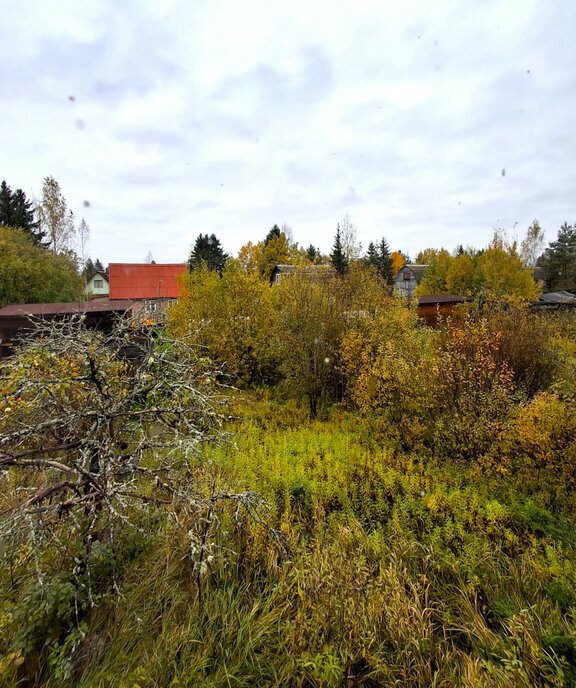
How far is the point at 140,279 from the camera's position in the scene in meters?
25.9

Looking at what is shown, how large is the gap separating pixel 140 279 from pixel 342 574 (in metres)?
26.9

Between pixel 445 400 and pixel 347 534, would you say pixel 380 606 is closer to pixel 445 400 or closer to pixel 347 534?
pixel 347 534

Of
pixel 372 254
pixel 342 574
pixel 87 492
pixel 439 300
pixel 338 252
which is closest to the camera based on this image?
pixel 87 492

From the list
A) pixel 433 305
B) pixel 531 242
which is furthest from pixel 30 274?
pixel 531 242

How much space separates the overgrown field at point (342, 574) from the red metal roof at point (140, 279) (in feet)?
73.8

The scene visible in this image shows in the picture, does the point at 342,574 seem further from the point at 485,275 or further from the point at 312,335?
the point at 485,275

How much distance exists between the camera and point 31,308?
14531mm

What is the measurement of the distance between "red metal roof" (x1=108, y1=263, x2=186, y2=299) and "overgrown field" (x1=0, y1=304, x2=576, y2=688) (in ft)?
73.8

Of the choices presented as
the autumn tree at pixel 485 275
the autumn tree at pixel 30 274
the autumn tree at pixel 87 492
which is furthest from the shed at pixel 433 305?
the autumn tree at pixel 30 274

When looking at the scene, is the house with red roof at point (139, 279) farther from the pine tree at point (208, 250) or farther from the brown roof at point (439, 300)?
the brown roof at point (439, 300)

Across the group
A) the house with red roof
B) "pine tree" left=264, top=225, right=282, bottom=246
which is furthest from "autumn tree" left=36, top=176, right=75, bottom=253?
"pine tree" left=264, top=225, right=282, bottom=246

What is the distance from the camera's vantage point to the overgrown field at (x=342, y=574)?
7.13 ft

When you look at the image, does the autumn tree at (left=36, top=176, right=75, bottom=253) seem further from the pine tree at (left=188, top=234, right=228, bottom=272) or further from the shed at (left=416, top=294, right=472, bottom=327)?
the shed at (left=416, top=294, right=472, bottom=327)

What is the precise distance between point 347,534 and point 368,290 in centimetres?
692
